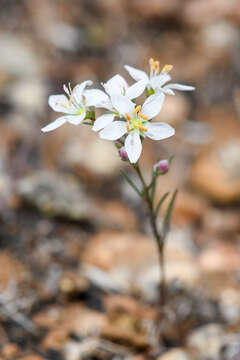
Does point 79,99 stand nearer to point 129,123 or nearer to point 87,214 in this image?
point 129,123

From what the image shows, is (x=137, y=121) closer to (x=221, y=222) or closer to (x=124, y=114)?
(x=124, y=114)

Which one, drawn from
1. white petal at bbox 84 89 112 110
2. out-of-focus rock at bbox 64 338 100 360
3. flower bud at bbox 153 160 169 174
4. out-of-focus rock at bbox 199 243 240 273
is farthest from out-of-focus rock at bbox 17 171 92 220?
white petal at bbox 84 89 112 110

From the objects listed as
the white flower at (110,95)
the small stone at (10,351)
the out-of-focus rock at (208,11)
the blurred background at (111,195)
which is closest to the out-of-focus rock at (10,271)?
the blurred background at (111,195)

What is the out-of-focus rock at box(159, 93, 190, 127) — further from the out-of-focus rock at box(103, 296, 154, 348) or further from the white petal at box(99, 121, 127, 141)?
the white petal at box(99, 121, 127, 141)

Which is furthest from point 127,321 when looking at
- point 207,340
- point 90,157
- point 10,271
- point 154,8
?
point 154,8

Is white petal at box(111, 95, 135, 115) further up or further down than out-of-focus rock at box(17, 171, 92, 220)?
further down

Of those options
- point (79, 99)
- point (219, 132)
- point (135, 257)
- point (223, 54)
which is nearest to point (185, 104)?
point (219, 132)
